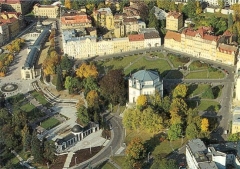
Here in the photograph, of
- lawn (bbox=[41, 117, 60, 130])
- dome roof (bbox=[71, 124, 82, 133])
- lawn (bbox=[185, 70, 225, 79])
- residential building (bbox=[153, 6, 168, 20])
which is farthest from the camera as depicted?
residential building (bbox=[153, 6, 168, 20])

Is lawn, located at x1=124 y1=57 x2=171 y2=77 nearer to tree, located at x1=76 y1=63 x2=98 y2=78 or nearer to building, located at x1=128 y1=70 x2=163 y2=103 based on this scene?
tree, located at x1=76 y1=63 x2=98 y2=78

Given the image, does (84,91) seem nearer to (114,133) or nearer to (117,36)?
(114,133)

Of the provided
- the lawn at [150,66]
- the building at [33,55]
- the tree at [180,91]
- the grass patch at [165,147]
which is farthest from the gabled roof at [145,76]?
the building at [33,55]

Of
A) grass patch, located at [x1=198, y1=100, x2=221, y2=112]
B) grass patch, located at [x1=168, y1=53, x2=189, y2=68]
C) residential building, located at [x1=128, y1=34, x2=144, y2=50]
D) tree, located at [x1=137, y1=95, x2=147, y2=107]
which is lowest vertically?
grass patch, located at [x1=198, y1=100, x2=221, y2=112]

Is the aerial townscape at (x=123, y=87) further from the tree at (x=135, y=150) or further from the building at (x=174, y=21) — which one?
the building at (x=174, y=21)

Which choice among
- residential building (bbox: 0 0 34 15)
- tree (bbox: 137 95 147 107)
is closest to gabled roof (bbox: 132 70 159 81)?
tree (bbox: 137 95 147 107)

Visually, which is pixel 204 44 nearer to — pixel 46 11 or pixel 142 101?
pixel 142 101
